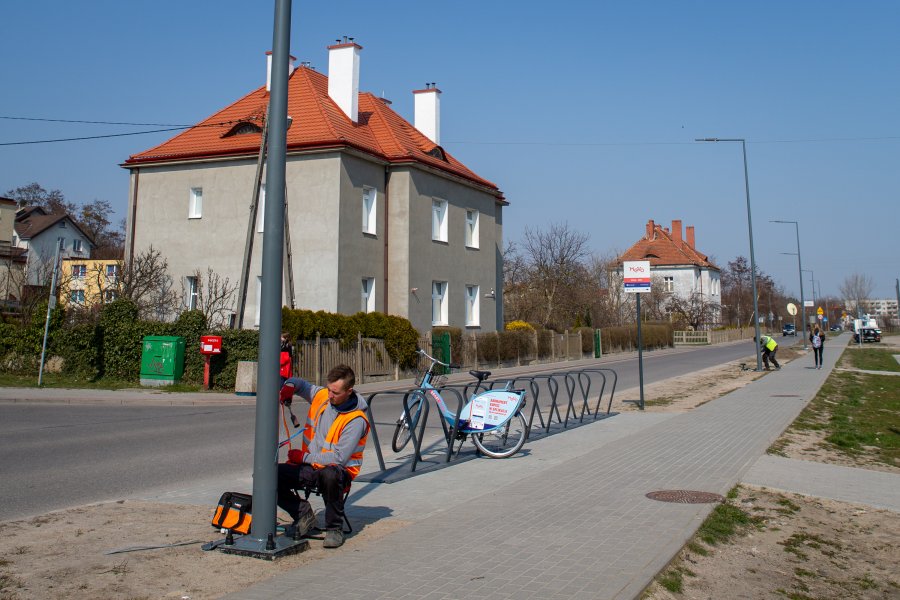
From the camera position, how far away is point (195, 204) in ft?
101

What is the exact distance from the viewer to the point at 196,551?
544 centimetres

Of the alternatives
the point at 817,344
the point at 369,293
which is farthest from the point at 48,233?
the point at 817,344

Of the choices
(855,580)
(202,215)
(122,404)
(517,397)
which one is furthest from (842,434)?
(202,215)

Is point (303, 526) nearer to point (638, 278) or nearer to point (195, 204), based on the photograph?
point (638, 278)

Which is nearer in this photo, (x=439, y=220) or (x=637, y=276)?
(x=637, y=276)

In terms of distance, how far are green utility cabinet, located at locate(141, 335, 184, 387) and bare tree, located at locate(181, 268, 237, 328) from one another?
5.85m

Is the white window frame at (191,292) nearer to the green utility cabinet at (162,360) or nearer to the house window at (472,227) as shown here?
the green utility cabinet at (162,360)

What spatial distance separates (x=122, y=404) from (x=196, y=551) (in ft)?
47.0

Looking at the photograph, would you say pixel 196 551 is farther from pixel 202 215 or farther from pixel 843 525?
pixel 202 215

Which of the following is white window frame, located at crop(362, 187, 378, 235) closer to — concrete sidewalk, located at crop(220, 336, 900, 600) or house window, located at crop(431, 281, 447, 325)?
house window, located at crop(431, 281, 447, 325)

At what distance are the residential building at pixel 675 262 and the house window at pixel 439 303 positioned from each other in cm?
5696

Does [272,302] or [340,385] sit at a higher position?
[272,302]

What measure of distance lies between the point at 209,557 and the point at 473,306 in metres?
30.4

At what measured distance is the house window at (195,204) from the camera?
30750 millimetres
